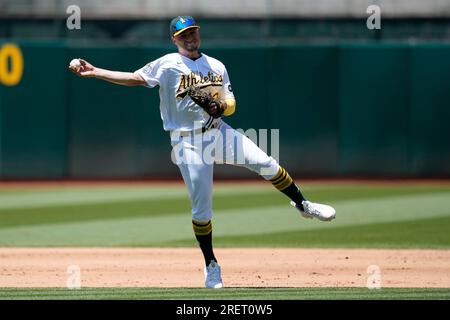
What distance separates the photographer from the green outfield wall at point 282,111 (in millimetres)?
17703

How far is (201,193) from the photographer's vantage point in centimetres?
800

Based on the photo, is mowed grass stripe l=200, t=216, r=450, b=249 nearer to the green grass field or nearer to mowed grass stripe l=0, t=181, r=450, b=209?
the green grass field

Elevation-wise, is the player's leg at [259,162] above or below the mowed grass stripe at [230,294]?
above

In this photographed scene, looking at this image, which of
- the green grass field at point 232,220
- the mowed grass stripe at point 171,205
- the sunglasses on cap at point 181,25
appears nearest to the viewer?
the sunglasses on cap at point 181,25

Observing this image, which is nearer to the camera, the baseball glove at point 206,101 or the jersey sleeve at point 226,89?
the baseball glove at point 206,101

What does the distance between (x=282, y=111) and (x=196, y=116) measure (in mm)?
10077

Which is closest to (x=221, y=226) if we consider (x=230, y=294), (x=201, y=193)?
(x=201, y=193)

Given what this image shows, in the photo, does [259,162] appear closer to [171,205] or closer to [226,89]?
[226,89]

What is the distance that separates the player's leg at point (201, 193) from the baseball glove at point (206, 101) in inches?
13.6

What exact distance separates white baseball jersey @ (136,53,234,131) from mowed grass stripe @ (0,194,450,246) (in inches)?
144

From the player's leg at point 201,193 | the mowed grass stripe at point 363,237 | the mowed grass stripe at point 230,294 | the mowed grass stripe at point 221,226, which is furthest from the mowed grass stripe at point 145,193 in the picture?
the mowed grass stripe at point 230,294

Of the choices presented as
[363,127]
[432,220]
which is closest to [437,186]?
[363,127]

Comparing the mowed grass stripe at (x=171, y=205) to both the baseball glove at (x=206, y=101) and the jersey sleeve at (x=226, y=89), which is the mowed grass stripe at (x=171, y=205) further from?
the baseball glove at (x=206, y=101)
